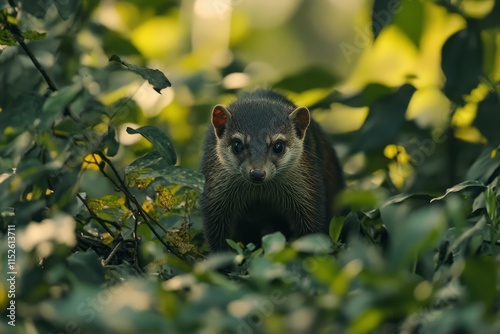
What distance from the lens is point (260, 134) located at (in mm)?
6086

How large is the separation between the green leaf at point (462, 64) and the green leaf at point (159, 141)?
265cm

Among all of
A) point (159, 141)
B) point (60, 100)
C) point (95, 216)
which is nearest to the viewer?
point (60, 100)

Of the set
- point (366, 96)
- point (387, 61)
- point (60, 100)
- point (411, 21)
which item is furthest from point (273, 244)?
point (387, 61)

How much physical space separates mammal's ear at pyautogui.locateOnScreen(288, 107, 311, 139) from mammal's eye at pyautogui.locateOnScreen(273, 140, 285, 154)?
0.15 metres

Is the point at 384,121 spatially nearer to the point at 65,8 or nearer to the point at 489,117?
the point at 489,117

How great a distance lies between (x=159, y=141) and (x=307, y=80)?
3253 millimetres

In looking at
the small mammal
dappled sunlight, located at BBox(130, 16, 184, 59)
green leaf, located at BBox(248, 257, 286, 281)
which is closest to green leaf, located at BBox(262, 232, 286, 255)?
green leaf, located at BBox(248, 257, 286, 281)

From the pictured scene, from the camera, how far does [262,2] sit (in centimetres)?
1000

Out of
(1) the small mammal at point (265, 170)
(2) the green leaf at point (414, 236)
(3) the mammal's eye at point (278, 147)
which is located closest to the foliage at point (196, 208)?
(2) the green leaf at point (414, 236)

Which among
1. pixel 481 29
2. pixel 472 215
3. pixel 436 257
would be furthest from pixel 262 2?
pixel 436 257

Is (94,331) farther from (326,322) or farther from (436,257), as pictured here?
(436,257)

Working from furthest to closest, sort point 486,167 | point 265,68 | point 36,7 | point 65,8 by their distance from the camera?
point 265,68
point 486,167
point 36,7
point 65,8

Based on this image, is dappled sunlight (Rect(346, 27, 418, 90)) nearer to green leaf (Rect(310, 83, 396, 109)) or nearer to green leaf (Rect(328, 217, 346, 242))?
green leaf (Rect(310, 83, 396, 109))

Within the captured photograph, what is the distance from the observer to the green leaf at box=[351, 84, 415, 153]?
21.9 feet
